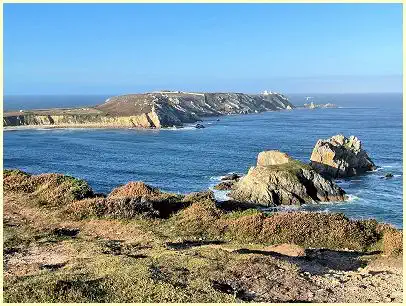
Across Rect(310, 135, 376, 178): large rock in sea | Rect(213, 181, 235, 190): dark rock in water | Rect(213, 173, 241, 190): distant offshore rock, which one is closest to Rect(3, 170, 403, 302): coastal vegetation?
Rect(213, 181, 235, 190): dark rock in water

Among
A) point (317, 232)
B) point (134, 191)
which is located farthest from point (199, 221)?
point (134, 191)

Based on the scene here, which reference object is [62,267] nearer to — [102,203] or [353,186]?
[102,203]

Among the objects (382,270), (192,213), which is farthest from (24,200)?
(382,270)

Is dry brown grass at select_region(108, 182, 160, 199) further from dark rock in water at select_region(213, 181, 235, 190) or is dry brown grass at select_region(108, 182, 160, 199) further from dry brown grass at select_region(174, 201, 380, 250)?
dark rock in water at select_region(213, 181, 235, 190)

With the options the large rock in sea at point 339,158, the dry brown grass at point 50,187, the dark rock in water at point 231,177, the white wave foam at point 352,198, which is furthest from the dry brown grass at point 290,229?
the large rock in sea at point 339,158

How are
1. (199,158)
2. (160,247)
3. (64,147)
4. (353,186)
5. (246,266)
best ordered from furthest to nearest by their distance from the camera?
(64,147), (199,158), (353,186), (160,247), (246,266)
